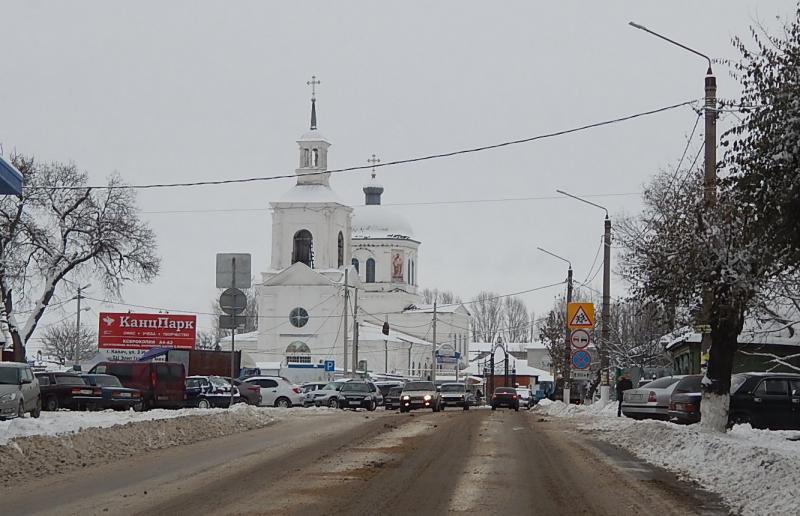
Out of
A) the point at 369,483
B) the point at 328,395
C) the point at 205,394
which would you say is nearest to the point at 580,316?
the point at 205,394

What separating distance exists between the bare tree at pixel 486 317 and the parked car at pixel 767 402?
150 m

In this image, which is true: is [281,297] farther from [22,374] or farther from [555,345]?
[22,374]

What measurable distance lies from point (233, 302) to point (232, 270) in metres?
1.22

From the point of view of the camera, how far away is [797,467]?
1507cm

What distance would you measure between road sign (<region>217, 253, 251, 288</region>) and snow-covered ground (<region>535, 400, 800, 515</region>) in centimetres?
1048

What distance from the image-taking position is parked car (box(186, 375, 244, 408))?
157 feet

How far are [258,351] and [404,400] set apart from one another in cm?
5847

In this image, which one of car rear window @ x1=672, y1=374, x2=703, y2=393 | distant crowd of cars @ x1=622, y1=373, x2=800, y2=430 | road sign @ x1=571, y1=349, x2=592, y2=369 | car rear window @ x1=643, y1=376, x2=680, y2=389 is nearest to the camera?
distant crowd of cars @ x1=622, y1=373, x2=800, y2=430

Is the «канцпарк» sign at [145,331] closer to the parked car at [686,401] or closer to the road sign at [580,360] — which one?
the road sign at [580,360]

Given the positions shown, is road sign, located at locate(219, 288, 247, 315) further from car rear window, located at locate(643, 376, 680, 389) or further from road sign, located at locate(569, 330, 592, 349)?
road sign, located at locate(569, 330, 592, 349)

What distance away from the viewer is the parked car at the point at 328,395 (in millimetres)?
56188

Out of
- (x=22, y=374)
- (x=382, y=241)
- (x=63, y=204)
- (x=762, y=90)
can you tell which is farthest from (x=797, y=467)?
(x=382, y=241)

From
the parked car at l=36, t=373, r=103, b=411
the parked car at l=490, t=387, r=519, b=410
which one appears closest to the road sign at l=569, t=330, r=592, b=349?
the parked car at l=36, t=373, r=103, b=411

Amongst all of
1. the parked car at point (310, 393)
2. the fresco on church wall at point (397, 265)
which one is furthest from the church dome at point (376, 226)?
the parked car at point (310, 393)
